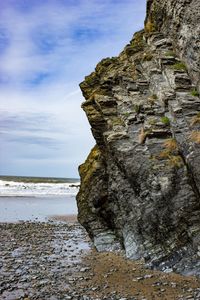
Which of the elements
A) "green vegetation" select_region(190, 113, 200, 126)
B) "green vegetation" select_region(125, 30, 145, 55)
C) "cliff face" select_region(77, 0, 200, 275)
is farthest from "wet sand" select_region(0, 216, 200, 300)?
"green vegetation" select_region(125, 30, 145, 55)

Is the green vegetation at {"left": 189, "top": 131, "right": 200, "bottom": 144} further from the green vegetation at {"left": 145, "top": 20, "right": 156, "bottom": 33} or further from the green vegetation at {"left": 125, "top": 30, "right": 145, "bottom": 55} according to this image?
the green vegetation at {"left": 145, "top": 20, "right": 156, "bottom": 33}

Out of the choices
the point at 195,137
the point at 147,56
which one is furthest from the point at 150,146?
the point at 147,56

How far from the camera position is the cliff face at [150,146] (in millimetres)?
15961

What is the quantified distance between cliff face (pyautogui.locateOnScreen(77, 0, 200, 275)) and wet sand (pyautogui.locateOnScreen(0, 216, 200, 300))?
41.6 inches

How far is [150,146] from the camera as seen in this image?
17.6m

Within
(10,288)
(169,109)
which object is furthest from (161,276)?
(169,109)

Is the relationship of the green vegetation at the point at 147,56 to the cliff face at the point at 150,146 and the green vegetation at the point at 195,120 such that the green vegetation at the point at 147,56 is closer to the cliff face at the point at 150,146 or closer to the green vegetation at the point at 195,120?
the cliff face at the point at 150,146

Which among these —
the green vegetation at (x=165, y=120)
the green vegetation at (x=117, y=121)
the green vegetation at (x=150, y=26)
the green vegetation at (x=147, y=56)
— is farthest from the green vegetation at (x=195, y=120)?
the green vegetation at (x=150, y=26)

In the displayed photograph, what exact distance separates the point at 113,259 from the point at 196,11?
482 inches

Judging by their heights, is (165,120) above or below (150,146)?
above

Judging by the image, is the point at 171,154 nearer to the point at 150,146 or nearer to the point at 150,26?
the point at 150,146

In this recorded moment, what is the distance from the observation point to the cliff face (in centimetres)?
1596

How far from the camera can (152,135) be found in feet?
58.6

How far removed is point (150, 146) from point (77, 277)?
6.49 m
